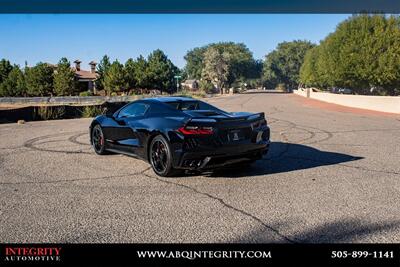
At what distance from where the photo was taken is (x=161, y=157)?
6.53 meters

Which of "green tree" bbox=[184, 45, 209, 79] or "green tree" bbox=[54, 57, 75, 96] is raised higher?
"green tree" bbox=[184, 45, 209, 79]

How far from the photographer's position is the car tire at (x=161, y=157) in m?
6.26

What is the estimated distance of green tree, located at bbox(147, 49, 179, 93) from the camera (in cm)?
6507

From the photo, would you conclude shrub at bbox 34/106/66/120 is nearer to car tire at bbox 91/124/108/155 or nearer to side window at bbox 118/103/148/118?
car tire at bbox 91/124/108/155

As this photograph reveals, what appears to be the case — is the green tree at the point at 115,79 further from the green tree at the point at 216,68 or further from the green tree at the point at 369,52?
the green tree at the point at 216,68

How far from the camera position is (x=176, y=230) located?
412 cm

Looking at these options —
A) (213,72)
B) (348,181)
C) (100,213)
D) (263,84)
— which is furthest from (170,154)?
(263,84)

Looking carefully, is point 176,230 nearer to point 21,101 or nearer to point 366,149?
point 366,149

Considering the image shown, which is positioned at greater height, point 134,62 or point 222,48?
point 222,48

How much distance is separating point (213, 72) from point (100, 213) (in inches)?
4124

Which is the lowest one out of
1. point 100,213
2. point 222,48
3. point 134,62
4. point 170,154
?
point 100,213

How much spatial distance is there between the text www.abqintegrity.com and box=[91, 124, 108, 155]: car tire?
201 inches

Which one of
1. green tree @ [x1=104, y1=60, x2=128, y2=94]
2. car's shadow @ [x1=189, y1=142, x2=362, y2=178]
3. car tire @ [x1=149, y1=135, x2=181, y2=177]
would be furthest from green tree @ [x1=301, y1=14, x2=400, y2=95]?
green tree @ [x1=104, y1=60, x2=128, y2=94]

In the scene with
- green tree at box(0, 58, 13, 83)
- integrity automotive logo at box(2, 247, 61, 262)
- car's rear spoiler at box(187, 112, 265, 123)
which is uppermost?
green tree at box(0, 58, 13, 83)
